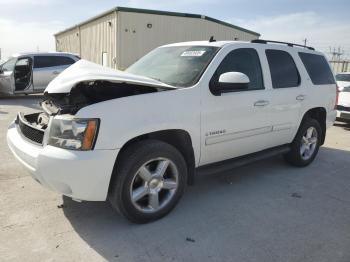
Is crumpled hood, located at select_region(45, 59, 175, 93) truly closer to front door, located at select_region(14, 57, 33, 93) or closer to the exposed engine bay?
the exposed engine bay

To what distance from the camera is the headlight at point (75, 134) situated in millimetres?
2949

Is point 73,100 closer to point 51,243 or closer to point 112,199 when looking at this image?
point 112,199

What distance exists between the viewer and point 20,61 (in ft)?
43.2

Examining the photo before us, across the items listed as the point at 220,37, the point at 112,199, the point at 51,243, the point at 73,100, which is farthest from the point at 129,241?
the point at 220,37

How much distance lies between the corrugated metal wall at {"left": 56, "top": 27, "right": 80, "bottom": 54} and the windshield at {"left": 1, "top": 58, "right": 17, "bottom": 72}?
14.0 m

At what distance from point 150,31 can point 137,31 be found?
0.86 metres

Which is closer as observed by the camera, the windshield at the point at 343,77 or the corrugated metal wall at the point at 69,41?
the windshield at the point at 343,77

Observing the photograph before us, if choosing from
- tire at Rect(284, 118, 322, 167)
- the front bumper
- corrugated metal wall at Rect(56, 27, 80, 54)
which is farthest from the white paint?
corrugated metal wall at Rect(56, 27, 80, 54)

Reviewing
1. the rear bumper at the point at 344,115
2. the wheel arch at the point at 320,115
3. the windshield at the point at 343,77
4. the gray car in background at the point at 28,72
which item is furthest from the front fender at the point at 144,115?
the gray car in background at the point at 28,72

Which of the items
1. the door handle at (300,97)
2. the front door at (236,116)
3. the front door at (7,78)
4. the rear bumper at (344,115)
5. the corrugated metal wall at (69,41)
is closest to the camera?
the front door at (236,116)

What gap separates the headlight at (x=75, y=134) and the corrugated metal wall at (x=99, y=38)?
55.0 feet

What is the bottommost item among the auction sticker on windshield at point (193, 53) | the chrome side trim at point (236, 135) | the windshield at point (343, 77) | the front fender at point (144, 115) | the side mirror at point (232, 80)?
the chrome side trim at point (236, 135)

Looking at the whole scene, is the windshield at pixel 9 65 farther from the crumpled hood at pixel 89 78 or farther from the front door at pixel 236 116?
the front door at pixel 236 116

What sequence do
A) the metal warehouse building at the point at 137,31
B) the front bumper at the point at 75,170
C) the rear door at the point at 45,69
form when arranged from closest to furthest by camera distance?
the front bumper at the point at 75,170, the rear door at the point at 45,69, the metal warehouse building at the point at 137,31
